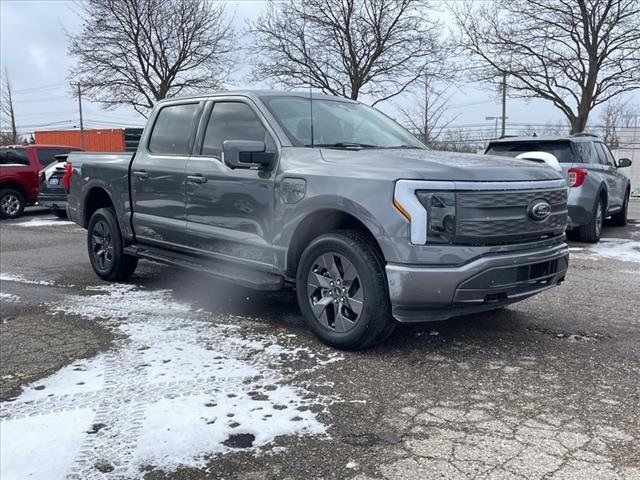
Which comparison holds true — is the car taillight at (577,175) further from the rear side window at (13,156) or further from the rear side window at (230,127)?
the rear side window at (13,156)

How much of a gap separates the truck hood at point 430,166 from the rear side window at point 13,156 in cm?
1259

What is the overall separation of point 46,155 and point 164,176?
35.6 feet

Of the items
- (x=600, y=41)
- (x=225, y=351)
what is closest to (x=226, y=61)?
(x=600, y=41)

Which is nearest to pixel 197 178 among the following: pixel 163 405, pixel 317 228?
pixel 317 228

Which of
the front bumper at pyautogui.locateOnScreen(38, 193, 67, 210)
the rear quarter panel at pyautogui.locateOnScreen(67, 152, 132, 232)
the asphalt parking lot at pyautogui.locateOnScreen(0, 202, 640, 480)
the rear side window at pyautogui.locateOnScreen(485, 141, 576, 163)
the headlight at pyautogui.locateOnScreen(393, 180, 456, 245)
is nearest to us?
the asphalt parking lot at pyautogui.locateOnScreen(0, 202, 640, 480)

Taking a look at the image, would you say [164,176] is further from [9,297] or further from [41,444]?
[41,444]

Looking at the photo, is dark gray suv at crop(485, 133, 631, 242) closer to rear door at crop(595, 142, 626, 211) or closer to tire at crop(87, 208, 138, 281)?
rear door at crop(595, 142, 626, 211)

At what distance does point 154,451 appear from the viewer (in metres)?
2.91

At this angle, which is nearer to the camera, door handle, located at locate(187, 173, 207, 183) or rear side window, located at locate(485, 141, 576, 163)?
door handle, located at locate(187, 173, 207, 183)

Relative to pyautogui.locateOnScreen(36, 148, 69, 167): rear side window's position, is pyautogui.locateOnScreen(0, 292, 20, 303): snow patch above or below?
below

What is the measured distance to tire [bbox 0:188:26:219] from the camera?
1434 centimetres

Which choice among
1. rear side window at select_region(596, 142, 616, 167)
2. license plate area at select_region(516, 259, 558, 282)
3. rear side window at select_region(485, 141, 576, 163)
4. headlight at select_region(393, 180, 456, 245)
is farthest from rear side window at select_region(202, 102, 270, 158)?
rear side window at select_region(596, 142, 616, 167)

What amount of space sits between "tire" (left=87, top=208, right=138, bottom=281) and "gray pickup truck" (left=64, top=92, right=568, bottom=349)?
0.67m

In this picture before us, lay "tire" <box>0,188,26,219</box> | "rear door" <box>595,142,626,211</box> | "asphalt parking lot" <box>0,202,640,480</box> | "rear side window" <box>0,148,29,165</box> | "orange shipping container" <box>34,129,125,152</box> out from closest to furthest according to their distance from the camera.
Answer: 1. "asphalt parking lot" <box>0,202,640,480</box>
2. "rear door" <box>595,142,626,211</box>
3. "tire" <box>0,188,26,219</box>
4. "rear side window" <box>0,148,29,165</box>
5. "orange shipping container" <box>34,129,125,152</box>
